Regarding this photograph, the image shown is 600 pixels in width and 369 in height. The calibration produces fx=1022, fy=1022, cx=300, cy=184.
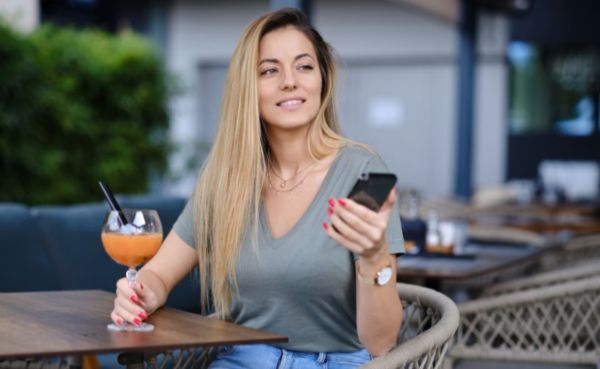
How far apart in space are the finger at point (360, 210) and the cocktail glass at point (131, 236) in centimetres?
46

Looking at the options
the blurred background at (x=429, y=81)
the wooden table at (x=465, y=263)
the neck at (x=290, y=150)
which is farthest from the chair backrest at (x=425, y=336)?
the blurred background at (x=429, y=81)

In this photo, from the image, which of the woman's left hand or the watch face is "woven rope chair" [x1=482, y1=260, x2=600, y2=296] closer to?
the watch face

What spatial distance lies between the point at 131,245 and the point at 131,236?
2cm

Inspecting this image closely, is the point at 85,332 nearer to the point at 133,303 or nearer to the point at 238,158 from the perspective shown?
the point at 133,303

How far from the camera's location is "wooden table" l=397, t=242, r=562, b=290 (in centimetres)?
287

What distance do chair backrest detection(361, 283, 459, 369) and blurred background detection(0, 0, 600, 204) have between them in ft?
14.8

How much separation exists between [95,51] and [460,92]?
3.31 meters

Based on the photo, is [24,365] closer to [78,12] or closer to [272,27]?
[272,27]

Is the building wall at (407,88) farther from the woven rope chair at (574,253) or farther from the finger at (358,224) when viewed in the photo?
the finger at (358,224)

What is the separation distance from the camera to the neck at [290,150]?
2205 mm

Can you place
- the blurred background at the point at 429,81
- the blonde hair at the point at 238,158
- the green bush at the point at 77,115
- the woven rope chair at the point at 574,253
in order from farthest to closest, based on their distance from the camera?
1. the blurred background at the point at 429,81
2. the green bush at the point at 77,115
3. the woven rope chair at the point at 574,253
4. the blonde hair at the point at 238,158

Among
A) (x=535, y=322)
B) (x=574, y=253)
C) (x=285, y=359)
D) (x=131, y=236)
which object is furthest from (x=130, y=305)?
(x=574, y=253)

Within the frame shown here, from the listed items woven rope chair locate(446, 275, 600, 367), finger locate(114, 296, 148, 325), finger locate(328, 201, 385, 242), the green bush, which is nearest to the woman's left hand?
finger locate(328, 201, 385, 242)

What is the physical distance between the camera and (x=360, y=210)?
5.28 feet
